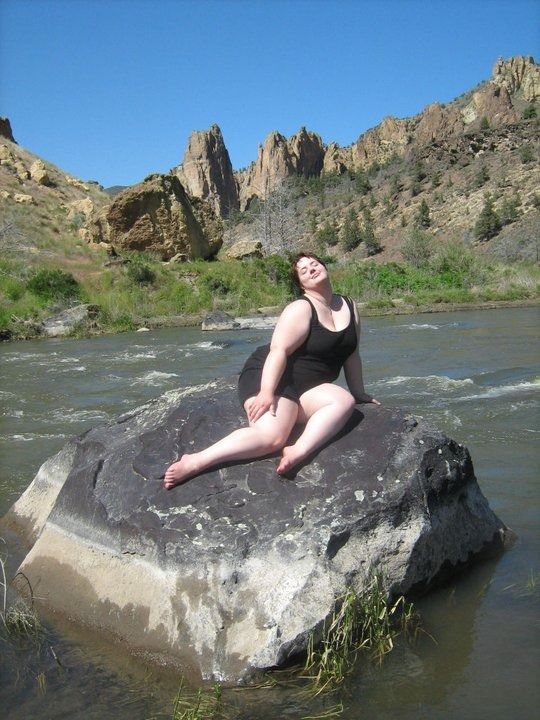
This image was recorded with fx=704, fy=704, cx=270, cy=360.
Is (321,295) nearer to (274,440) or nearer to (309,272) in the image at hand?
(309,272)

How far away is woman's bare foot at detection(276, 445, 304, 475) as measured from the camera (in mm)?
4219

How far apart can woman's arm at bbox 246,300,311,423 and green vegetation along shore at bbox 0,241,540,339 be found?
22378 mm

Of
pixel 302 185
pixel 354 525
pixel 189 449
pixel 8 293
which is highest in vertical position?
pixel 302 185

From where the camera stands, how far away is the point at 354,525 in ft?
13.1

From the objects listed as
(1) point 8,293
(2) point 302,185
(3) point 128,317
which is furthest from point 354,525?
(2) point 302,185

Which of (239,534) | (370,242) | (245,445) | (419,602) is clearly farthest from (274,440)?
(370,242)

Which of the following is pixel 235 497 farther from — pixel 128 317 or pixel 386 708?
pixel 128 317

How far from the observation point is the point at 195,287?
113ft

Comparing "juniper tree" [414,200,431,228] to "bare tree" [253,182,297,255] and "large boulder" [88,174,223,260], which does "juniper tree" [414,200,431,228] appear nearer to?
"bare tree" [253,182,297,255]

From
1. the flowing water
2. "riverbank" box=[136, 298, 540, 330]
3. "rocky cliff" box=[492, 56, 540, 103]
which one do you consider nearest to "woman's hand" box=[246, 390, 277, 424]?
the flowing water

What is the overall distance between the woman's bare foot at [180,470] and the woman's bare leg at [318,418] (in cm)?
52

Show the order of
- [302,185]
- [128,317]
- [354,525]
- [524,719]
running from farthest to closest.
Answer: [302,185] → [128,317] → [354,525] → [524,719]

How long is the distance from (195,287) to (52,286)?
6929 mm

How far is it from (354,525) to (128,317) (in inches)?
990
